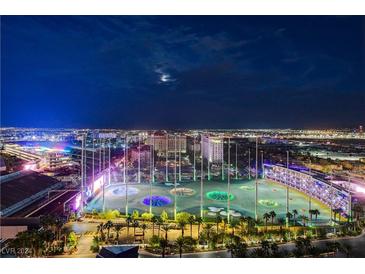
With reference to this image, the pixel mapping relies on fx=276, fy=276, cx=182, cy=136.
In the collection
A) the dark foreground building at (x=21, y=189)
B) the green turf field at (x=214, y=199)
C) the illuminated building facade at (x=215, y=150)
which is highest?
the illuminated building facade at (x=215, y=150)

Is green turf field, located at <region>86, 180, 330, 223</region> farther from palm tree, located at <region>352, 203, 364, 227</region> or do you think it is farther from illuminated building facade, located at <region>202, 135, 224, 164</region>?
illuminated building facade, located at <region>202, 135, 224, 164</region>

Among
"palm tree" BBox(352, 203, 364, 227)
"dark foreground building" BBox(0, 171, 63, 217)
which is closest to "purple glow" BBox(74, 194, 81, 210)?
"dark foreground building" BBox(0, 171, 63, 217)

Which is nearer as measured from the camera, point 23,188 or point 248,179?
point 23,188

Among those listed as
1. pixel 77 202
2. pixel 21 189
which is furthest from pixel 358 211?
pixel 21 189

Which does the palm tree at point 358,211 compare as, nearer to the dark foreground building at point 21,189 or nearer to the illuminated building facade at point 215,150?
the dark foreground building at point 21,189

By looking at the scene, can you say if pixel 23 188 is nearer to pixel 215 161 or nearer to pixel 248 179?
pixel 248 179

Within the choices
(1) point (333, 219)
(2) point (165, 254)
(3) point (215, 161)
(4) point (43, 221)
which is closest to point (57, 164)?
(3) point (215, 161)

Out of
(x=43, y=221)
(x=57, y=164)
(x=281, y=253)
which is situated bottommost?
(x=281, y=253)

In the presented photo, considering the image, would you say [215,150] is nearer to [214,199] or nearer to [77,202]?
[214,199]

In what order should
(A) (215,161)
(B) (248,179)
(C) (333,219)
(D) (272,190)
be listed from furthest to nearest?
1. (A) (215,161)
2. (B) (248,179)
3. (D) (272,190)
4. (C) (333,219)

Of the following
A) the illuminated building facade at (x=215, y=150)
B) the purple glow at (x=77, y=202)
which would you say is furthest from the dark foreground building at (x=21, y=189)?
the illuminated building facade at (x=215, y=150)

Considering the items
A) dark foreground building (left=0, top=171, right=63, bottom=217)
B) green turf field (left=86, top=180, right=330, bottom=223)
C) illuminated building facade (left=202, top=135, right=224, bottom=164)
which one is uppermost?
illuminated building facade (left=202, top=135, right=224, bottom=164)
